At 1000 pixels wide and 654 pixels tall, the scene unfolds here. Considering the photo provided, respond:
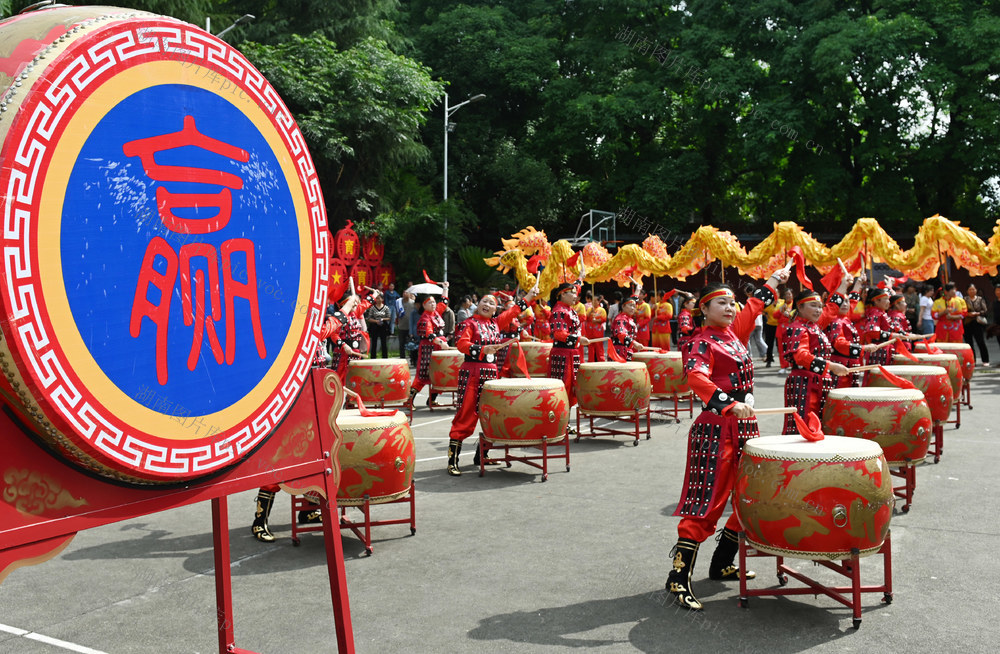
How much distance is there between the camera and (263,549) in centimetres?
501

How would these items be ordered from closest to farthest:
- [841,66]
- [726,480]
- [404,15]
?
[726,480]
[841,66]
[404,15]

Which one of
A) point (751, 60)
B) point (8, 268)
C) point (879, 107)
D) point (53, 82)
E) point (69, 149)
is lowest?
point (8, 268)

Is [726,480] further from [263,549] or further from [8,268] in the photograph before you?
[8,268]

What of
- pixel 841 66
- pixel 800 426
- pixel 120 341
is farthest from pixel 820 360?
pixel 841 66

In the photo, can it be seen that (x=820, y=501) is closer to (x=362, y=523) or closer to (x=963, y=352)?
(x=362, y=523)

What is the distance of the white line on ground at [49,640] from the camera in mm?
3520

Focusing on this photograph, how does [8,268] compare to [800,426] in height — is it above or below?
above

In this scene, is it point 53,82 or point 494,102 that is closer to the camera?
point 53,82

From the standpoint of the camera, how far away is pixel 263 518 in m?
5.24

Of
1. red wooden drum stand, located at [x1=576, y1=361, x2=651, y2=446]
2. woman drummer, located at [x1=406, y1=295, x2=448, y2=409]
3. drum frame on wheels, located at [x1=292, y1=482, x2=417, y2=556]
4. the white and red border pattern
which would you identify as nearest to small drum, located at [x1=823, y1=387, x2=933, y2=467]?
red wooden drum stand, located at [x1=576, y1=361, x2=651, y2=446]

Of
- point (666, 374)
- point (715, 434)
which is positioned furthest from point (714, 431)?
point (666, 374)

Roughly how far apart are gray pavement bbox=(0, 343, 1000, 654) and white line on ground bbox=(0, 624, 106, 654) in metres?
0.02

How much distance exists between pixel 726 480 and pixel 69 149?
10.8ft

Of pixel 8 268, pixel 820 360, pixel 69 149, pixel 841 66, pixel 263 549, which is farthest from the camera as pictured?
pixel 841 66
